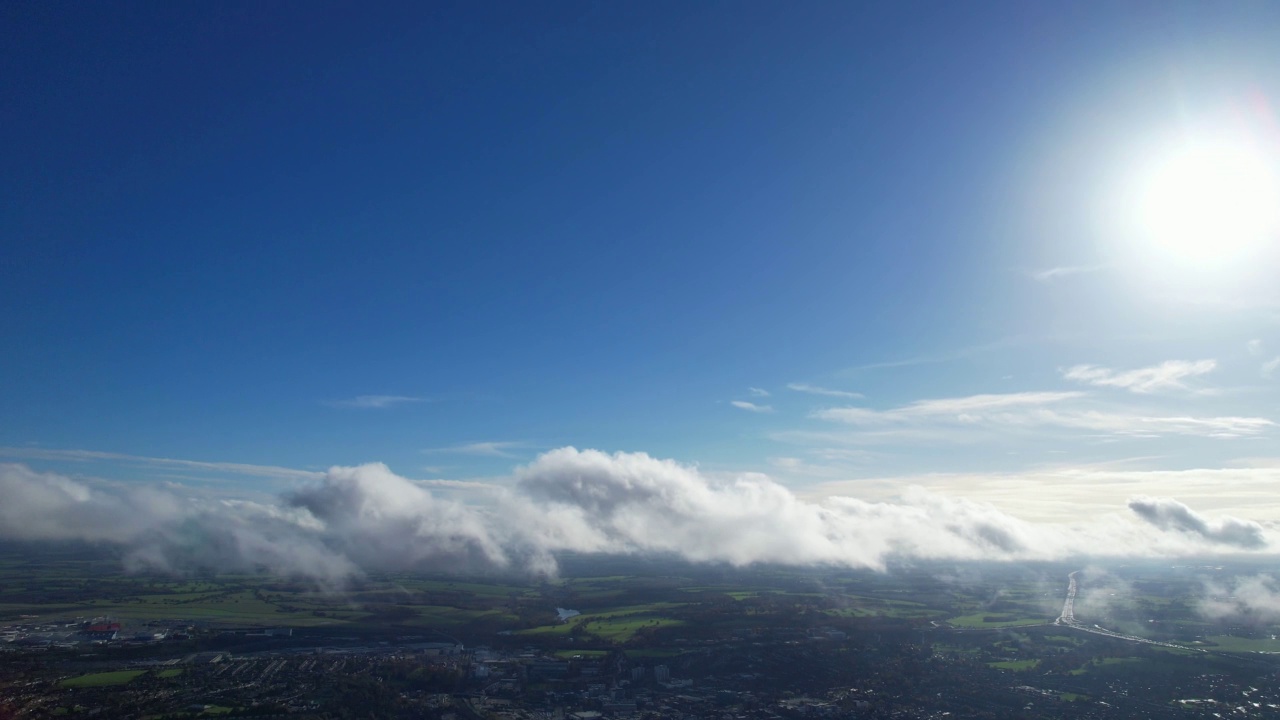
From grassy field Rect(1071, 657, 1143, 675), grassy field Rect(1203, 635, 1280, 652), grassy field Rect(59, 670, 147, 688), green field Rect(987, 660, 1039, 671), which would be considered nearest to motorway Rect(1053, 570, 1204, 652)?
grassy field Rect(1203, 635, 1280, 652)

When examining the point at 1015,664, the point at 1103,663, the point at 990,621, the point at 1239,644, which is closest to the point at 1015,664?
the point at 1015,664

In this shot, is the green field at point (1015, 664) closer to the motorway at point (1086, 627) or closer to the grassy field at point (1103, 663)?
the grassy field at point (1103, 663)

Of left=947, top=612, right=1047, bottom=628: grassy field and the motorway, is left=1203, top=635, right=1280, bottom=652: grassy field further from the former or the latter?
left=947, top=612, right=1047, bottom=628: grassy field

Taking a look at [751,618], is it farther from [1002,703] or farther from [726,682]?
[1002,703]

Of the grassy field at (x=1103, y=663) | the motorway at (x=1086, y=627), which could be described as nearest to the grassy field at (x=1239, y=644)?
the motorway at (x=1086, y=627)

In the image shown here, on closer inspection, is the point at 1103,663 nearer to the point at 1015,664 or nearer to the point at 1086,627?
the point at 1015,664

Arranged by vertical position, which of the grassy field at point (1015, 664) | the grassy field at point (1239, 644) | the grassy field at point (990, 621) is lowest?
the grassy field at point (1015, 664)

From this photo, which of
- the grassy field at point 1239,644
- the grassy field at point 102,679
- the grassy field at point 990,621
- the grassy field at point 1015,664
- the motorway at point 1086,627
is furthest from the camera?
the grassy field at point 990,621

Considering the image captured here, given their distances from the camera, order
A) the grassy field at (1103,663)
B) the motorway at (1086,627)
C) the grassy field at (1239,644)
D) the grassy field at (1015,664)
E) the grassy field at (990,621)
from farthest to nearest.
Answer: the grassy field at (990,621)
the motorway at (1086,627)
the grassy field at (1239,644)
the grassy field at (1015,664)
the grassy field at (1103,663)
